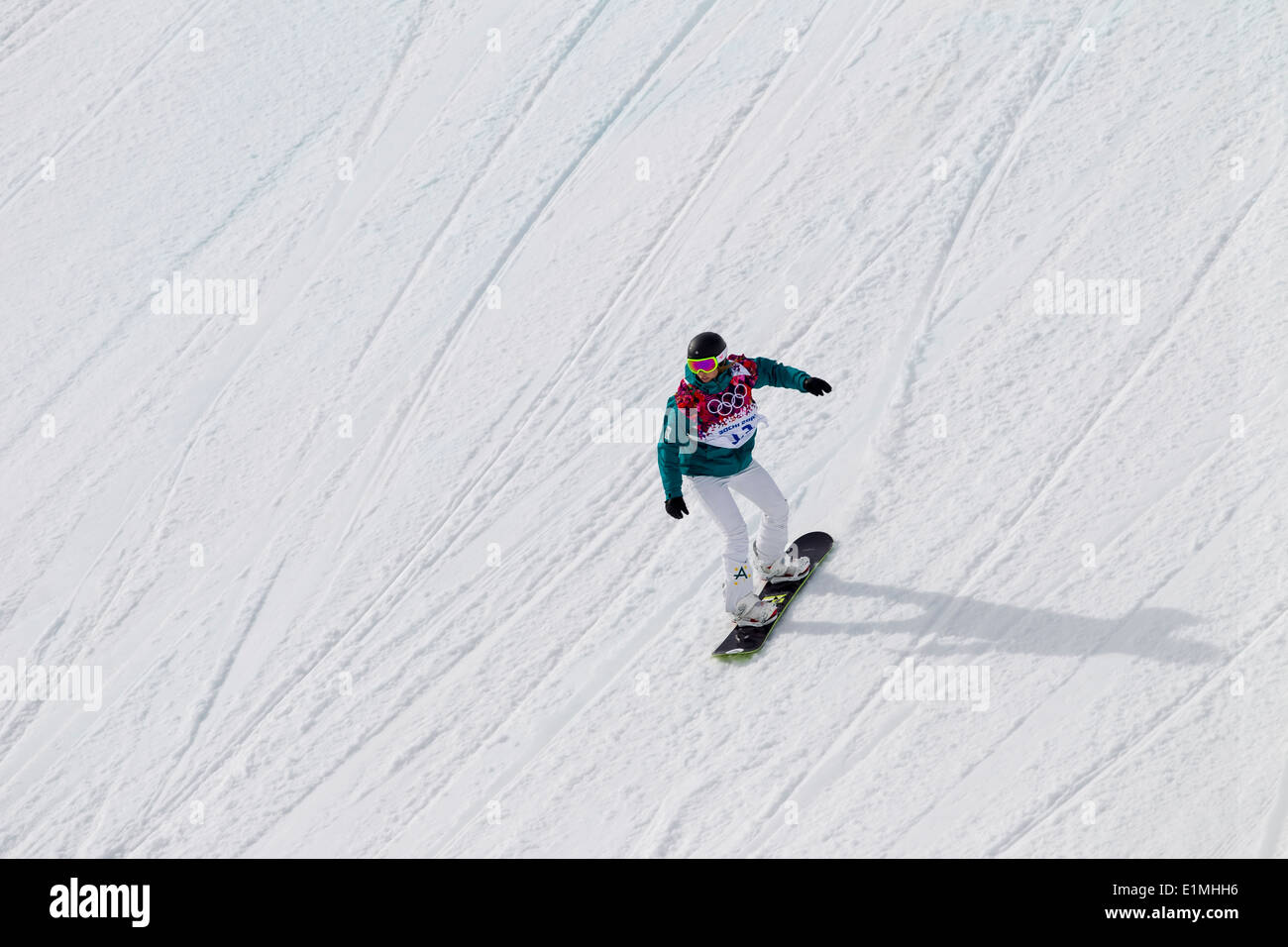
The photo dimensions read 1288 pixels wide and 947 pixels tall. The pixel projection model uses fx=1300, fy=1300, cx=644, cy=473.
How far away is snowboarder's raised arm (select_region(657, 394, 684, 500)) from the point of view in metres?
7.37

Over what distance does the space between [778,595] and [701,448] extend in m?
1.26

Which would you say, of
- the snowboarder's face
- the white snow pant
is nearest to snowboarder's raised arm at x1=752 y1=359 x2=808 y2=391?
the snowboarder's face

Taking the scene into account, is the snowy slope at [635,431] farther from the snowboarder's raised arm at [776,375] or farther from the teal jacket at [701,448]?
the snowboarder's raised arm at [776,375]

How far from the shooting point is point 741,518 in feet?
25.5

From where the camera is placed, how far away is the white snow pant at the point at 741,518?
7664 millimetres

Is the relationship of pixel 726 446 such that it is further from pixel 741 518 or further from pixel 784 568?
pixel 784 568

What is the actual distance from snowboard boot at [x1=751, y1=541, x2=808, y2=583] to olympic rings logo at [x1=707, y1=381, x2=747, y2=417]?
3.87 feet

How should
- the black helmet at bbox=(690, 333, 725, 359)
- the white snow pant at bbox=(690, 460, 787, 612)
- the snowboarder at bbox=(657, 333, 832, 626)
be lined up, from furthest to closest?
1. the white snow pant at bbox=(690, 460, 787, 612)
2. the snowboarder at bbox=(657, 333, 832, 626)
3. the black helmet at bbox=(690, 333, 725, 359)

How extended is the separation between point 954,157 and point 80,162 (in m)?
8.85

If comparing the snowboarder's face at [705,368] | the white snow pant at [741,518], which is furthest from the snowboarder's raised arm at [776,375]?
the white snow pant at [741,518]

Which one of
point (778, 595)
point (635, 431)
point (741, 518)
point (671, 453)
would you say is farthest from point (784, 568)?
point (635, 431)

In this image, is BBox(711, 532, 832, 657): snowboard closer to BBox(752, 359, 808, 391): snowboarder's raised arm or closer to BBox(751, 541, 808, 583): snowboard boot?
BBox(751, 541, 808, 583): snowboard boot

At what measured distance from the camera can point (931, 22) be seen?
12000mm
